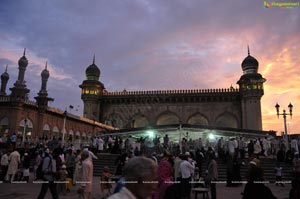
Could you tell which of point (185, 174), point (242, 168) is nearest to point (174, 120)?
point (242, 168)

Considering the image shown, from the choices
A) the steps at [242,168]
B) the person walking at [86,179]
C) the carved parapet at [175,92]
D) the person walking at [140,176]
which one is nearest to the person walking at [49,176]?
the person walking at [86,179]

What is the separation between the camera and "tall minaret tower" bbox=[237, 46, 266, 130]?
34500mm

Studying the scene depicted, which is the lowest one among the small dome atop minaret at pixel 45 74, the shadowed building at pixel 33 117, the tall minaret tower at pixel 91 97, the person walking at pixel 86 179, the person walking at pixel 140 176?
the person walking at pixel 86 179

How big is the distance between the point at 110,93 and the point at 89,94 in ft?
11.5

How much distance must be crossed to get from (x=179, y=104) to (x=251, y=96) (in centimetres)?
1013

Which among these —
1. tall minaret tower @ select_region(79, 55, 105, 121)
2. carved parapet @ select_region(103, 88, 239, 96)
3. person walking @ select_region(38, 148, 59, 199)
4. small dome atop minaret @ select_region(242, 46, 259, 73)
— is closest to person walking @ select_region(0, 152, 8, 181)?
person walking @ select_region(38, 148, 59, 199)

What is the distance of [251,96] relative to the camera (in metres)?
35.3

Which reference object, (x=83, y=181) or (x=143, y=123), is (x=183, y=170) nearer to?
(x=83, y=181)

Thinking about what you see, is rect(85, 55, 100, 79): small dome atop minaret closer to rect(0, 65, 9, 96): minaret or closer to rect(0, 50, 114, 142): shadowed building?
rect(0, 50, 114, 142): shadowed building

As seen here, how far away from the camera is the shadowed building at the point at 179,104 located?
36094 mm

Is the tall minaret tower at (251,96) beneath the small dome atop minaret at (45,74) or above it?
beneath

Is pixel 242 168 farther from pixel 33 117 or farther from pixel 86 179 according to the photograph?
pixel 33 117

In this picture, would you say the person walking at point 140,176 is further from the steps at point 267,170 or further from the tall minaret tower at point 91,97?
the tall minaret tower at point 91,97

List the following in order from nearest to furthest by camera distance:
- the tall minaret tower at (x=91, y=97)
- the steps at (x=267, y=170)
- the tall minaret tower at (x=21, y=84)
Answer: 1. the steps at (x=267, y=170)
2. the tall minaret tower at (x=21, y=84)
3. the tall minaret tower at (x=91, y=97)
